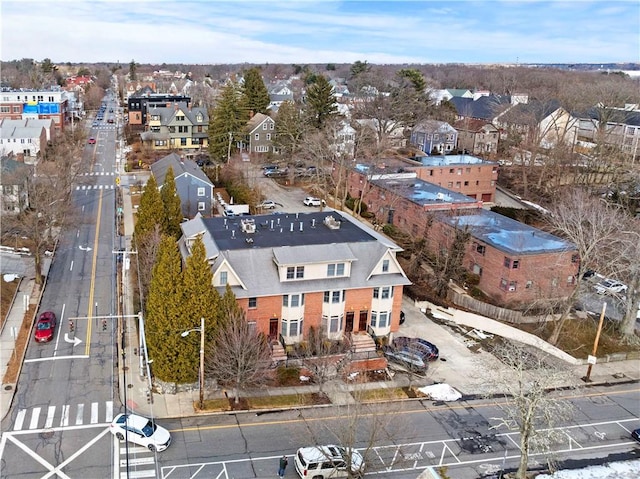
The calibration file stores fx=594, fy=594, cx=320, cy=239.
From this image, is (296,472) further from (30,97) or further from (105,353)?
(30,97)

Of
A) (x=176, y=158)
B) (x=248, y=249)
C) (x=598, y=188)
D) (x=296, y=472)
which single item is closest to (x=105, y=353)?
(x=248, y=249)

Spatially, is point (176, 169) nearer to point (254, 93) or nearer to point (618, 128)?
point (254, 93)

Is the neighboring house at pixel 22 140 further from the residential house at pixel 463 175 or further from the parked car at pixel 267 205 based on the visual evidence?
the residential house at pixel 463 175

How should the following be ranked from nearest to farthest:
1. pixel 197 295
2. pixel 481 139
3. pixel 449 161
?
pixel 197 295
pixel 449 161
pixel 481 139

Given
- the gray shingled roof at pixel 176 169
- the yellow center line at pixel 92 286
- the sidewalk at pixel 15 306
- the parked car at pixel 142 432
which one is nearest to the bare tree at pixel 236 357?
the parked car at pixel 142 432

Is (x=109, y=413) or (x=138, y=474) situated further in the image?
(x=109, y=413)

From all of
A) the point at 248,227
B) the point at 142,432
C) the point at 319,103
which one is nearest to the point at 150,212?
the point at 248,227
